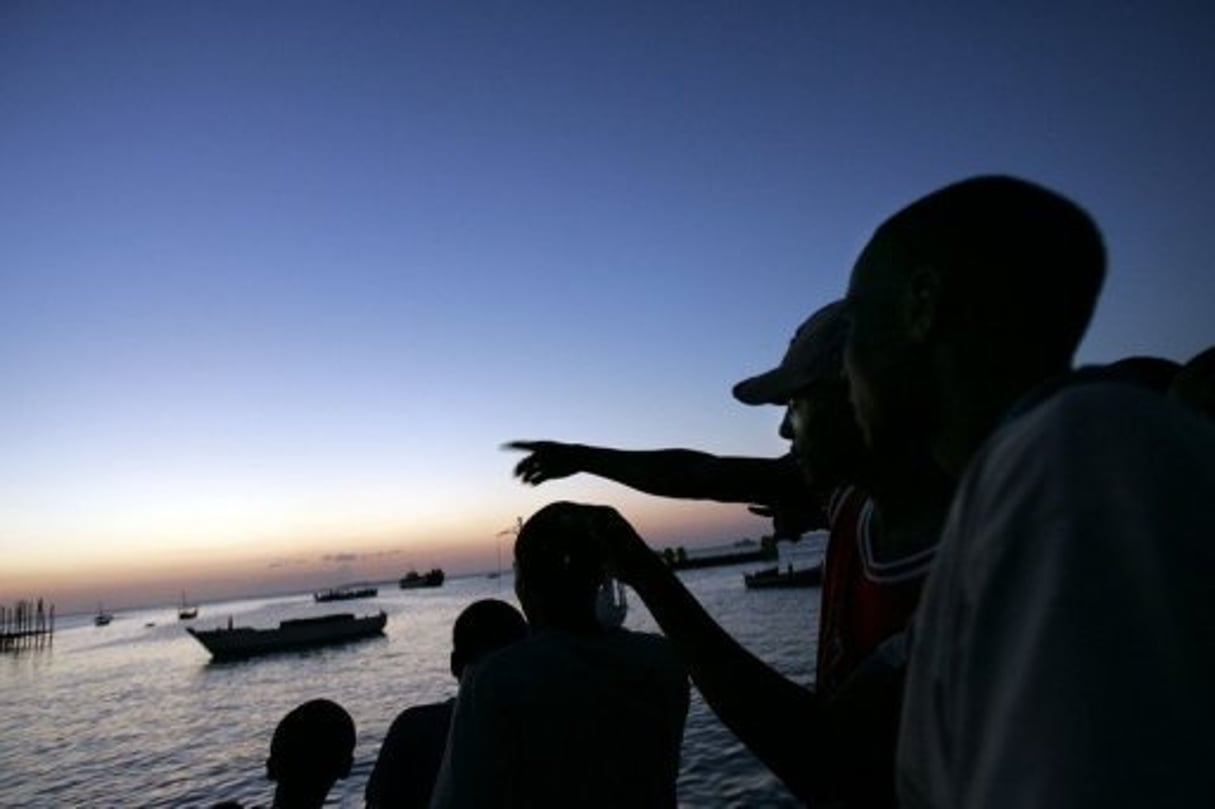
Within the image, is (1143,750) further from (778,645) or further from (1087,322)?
(778,645)

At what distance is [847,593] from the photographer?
7.07 ft

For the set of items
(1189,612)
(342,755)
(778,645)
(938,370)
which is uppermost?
(938,370)

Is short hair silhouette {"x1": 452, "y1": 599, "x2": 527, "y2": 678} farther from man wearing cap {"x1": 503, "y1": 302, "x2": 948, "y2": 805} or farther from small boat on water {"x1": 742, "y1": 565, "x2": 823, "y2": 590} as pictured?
small boat on water {"x1": 742, "y1": 565, "x2": 823, "y2": 590}

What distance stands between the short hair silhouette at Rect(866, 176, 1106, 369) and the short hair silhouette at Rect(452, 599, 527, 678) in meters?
3.35

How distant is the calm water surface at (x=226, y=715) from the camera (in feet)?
67.5

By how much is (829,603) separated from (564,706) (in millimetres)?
1041

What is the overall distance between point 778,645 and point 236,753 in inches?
1047

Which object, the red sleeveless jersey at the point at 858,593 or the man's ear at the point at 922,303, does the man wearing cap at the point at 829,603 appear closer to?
the red sleeveless jersey at the point at 858,593

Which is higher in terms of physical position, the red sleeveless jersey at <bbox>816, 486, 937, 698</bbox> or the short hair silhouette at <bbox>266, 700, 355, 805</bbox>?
the red sleeveless jersey at <bbox>816, 486, 937, 698</bbox>

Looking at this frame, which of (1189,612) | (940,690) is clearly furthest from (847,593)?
(1189,612)

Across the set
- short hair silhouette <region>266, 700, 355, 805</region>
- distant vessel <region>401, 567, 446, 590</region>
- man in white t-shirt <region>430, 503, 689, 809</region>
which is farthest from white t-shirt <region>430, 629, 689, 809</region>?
distant vessel <region>401, 567, 446, 590</region>

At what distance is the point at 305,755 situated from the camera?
170 inches

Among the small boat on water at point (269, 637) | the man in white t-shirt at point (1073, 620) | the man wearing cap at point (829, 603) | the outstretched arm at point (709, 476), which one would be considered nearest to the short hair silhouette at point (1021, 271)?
the man in white t-shirt at point (1073, 620)

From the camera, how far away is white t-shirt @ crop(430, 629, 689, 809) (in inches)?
98.2
